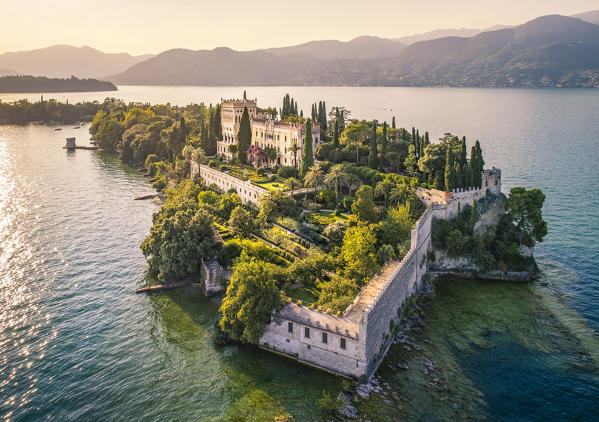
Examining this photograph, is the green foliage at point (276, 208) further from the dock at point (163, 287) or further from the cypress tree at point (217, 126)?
the cypress tree at point (217, 126)

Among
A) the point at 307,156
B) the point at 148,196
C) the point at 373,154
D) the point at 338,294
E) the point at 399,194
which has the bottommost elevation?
the point at 338,294

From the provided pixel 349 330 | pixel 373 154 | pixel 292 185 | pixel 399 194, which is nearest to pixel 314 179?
pixel 292 185

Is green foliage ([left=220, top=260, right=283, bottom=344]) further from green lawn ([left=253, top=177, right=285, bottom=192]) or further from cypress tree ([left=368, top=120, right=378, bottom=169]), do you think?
cypress tree ([left=368, top=120, right=378, bottom=169])

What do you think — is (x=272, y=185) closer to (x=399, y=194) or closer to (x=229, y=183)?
(x=229, y=183)

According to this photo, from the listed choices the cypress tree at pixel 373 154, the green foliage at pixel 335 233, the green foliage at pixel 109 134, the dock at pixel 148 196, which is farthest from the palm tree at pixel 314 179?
the green foliage at pixel 109 134

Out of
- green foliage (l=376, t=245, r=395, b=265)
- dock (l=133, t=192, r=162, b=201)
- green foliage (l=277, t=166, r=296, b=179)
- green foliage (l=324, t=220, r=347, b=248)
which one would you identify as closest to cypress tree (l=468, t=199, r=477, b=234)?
green foliage (l=376, t=245, r=395, b=265)

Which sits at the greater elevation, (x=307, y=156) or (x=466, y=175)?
(x=307, y=156)

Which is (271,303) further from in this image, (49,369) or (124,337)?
(49,369)
